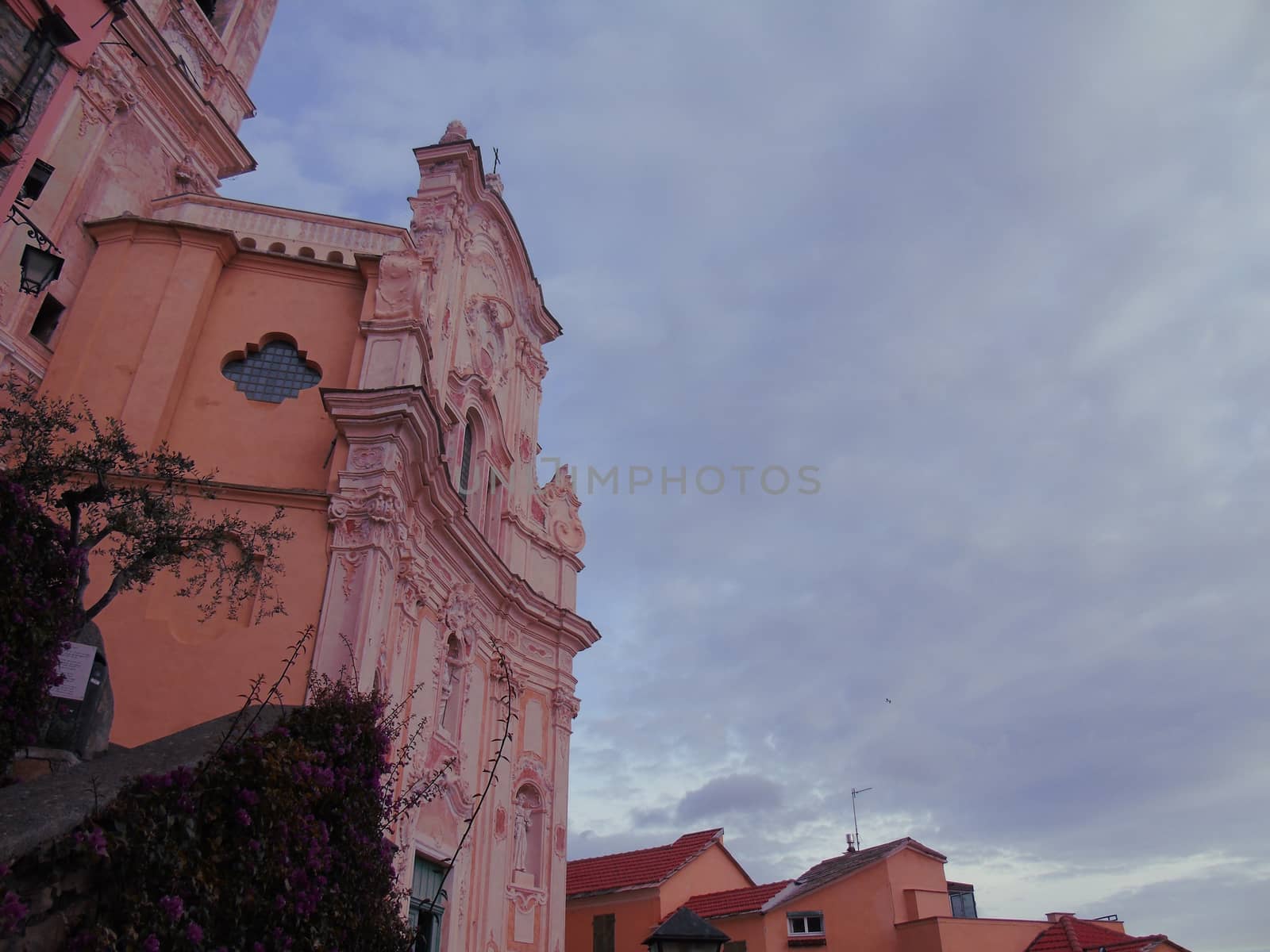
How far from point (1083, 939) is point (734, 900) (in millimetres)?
8883

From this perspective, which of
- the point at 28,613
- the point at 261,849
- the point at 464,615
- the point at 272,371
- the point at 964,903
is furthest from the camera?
the point at 964,903

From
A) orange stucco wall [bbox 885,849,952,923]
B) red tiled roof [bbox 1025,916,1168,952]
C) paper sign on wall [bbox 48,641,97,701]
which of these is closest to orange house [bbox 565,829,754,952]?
orange stucco wall [bbox 885,849,952,923]

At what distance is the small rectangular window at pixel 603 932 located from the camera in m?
25.8

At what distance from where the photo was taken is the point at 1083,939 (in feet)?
81.4

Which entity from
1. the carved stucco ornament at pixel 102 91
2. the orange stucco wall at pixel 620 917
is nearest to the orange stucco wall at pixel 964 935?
the orange stucco wall at pixel 620 917

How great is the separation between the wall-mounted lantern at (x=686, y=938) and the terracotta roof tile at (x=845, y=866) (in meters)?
16.3

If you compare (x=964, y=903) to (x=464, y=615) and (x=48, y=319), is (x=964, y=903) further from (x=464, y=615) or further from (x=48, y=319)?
(x=48, y=319)

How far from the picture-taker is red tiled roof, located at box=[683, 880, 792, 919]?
25000mm

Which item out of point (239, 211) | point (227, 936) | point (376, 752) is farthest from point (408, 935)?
point (239, 211)

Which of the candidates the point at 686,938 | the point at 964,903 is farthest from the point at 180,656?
the point at 964,903

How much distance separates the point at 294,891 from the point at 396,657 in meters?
7.98

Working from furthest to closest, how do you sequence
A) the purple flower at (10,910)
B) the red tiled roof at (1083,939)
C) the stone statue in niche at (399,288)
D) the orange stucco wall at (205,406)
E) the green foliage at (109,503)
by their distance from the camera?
1. the red tiled roof at (1083,939)
2. the stone statue in niche at (399,288)
3. the orange stucco wall at (205,406)
4. the green foliage at (109,503)
5. the purple flower at (10,910)

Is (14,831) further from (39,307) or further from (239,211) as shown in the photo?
(239,211)

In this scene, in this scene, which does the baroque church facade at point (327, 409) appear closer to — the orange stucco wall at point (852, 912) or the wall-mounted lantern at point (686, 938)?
the wall-mounted lantern at point (686, 938)
